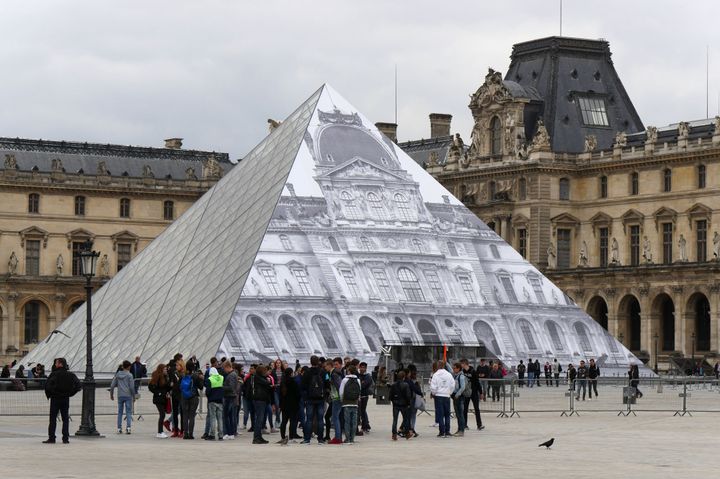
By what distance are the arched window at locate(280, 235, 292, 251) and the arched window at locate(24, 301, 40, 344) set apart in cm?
4873

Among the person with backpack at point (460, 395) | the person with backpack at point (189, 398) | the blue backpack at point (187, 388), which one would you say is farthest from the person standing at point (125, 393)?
the person with backpack at point (460, 395)

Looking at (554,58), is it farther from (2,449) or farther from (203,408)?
(2,449)

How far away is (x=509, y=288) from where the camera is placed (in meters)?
54.8

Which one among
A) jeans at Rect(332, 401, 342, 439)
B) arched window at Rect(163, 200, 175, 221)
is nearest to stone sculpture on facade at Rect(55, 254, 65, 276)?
arched window at Rect(163, 200, 175, 221)

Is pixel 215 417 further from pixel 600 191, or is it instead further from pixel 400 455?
pixel 600 191

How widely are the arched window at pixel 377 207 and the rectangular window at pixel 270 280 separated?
213 inches

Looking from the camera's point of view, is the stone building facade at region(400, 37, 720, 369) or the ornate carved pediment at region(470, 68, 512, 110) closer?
the stone building facade at region(400, 37, 720, 369)

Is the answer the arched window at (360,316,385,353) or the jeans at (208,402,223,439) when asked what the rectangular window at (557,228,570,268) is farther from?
the jeans at (208,402,223,439)

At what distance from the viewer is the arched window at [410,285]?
53.3m

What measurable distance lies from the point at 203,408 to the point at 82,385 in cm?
745

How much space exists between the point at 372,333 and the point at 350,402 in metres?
20.9

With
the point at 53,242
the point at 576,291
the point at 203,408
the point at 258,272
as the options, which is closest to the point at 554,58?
the point at 576,291

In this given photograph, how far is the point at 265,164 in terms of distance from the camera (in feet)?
180

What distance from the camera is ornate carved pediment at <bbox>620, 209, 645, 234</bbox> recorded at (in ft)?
290
